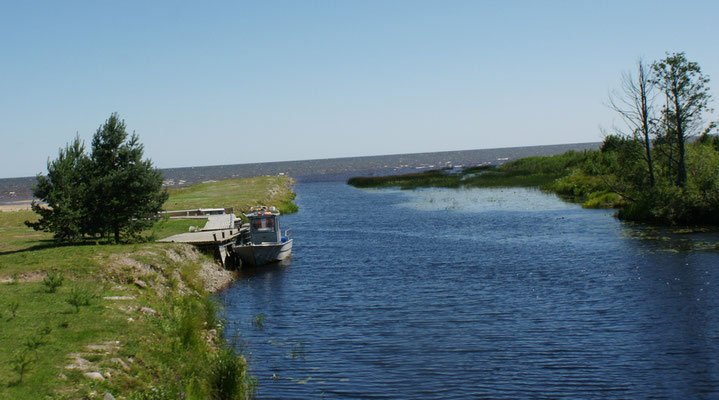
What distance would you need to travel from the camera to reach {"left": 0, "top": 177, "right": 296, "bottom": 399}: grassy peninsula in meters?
13.0

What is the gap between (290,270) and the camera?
113 ft

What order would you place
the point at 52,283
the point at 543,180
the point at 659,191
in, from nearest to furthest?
the point at 52,283
the point at 659,191
the point at 543,180

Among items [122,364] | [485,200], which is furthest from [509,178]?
[122,364]

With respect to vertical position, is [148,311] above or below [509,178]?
below

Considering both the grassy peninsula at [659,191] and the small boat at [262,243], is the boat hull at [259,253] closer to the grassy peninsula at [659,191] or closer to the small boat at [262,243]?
the small boat at [262,243]

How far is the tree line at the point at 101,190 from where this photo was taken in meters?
30.1

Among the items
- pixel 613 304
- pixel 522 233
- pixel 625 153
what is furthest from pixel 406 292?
pixel 625 153

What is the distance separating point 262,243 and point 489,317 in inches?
726

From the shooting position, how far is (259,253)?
36.4 m

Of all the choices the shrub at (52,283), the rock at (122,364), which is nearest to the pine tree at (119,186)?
the shrub at (52,283)

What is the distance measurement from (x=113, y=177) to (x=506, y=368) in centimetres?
2295

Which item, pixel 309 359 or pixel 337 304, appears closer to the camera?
pixel 309 359

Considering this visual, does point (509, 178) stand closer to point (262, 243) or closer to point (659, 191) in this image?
point (659, 191)

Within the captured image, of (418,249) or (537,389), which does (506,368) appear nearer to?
(537,389)
